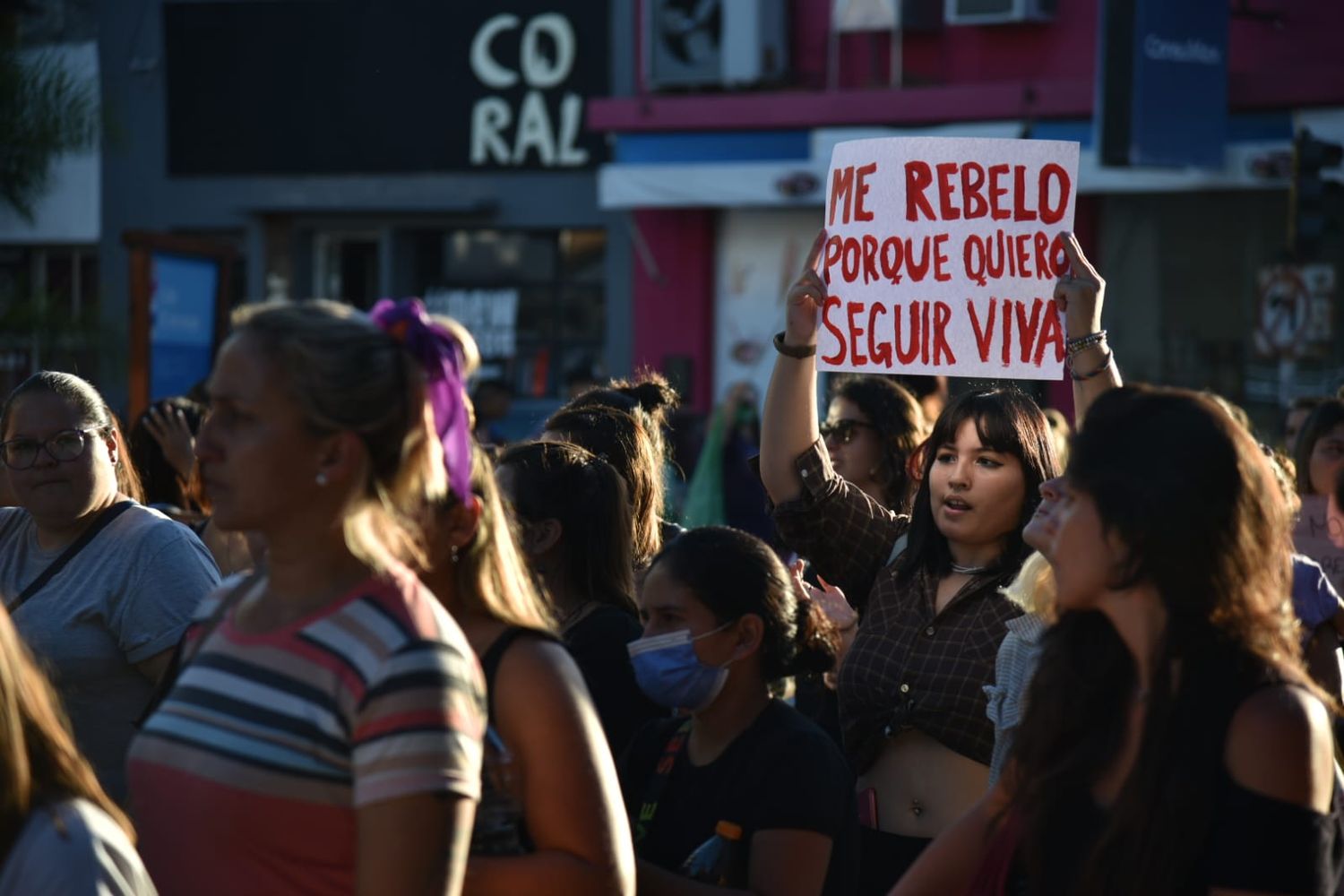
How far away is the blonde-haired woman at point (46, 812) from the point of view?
7.20ft

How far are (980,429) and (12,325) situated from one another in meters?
10.9

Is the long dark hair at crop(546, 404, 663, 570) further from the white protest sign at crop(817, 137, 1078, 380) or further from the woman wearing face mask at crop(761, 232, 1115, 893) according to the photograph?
the white protest sign at crop(817, 137, 1078, 380)

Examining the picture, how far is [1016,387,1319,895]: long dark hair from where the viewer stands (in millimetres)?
2516

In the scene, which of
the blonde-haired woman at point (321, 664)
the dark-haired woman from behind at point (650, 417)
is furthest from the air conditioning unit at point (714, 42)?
the blonde-haired woman at point (321, 664)

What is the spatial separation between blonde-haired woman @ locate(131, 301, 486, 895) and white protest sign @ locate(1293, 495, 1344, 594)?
185 inches

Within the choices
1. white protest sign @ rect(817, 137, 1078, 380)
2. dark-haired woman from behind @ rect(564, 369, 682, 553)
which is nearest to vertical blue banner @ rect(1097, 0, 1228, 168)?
dark-haired woman from behind @ rect(564, 369, 682, 553)

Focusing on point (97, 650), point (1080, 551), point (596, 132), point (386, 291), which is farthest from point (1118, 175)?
point (1080, 551)

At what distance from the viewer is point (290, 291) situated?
19.0 meters

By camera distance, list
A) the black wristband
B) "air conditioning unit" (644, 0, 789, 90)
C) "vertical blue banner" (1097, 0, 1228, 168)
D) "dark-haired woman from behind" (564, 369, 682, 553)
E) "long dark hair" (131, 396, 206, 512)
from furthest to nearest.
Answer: "air conditioning unit" (644, 0, 789, 90), "vertical blue banner" (1097, 0, 1228, 168), "long dark hair" (131, 396, 206, 512), "dark-haired woman from behind" (564, 369, 682, 553), the black wristband

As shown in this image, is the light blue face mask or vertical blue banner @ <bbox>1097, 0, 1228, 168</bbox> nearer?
the light blue face mask

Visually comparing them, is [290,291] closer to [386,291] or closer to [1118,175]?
[386,291]

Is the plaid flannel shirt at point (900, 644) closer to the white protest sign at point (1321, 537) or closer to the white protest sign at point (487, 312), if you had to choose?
the white protest sign at point (1321, 537)

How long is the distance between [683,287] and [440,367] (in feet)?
48.8

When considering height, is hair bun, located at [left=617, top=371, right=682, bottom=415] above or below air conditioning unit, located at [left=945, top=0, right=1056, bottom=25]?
below
